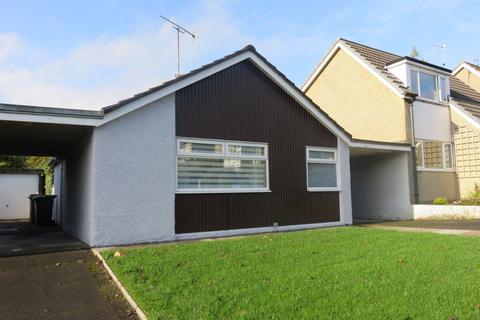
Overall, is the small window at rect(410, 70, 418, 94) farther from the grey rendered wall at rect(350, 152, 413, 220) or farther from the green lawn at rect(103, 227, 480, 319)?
the green lawn at rect(103, 227, 480, 319)

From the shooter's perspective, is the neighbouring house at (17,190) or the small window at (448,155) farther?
the neighbouring house at (17,190)

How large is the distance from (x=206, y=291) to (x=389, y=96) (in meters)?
13.6

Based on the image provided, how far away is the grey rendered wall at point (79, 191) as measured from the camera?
29.6 ft

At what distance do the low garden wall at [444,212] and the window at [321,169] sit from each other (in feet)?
13.9

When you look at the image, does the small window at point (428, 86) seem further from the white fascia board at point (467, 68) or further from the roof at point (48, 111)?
the roof at point (48, 111)

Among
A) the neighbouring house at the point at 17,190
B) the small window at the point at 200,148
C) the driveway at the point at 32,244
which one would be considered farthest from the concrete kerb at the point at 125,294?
the neighbouring house at the point at 17,190

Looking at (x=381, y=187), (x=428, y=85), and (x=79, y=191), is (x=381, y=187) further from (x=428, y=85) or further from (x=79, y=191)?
(x=79, y=191)

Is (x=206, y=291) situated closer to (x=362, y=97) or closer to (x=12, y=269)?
(x=12, y=269)

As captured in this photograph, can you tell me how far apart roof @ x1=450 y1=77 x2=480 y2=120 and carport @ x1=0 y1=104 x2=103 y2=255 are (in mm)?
16002

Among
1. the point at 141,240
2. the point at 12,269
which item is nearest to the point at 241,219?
the point at 141,240

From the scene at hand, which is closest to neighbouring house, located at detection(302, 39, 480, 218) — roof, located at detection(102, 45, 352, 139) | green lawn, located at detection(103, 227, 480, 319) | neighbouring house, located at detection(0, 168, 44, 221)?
roof, located at detection(102, 45, 352, 139)

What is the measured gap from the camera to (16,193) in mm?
19375

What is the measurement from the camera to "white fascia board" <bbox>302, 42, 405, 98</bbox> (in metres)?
16.0

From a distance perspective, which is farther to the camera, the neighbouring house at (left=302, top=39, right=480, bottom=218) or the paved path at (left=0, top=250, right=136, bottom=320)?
the neighbouring house at (left=302, top=39, right=480, bottom=218)
